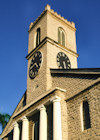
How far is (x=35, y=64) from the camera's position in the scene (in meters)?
25.5

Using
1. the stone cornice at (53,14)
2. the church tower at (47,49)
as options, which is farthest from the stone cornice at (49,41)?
the stone cornice at (53,14)

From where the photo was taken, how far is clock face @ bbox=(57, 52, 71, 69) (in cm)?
2481

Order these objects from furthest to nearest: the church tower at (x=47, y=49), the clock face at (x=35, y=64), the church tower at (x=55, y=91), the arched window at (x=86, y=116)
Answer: the clock face at (x=35, y=64)
the church tower at (x=47, y=49)
the church tower at (x=55, y=91)
the arched window at (x=86, y=116)

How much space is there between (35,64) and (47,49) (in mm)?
2381

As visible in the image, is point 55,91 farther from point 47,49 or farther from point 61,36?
point 61,36

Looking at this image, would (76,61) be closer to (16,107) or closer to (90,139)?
(16,107)

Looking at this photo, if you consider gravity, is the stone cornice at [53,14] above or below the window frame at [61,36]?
→ above

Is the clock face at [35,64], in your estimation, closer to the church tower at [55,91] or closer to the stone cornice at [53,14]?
the church tower at [55,91]

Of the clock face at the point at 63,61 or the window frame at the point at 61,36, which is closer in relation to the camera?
the clock face at the point at 63,61

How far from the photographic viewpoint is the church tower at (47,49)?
23391 mm

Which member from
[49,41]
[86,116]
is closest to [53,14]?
[49,41]

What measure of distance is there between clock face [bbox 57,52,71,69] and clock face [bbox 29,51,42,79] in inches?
82.7

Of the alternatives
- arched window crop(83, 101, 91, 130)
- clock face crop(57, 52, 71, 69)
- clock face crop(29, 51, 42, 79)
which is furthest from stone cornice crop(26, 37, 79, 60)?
arched window crop(83, 101, 91, 130)

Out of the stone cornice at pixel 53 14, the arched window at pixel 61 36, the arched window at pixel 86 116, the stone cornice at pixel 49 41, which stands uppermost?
the stone cornice at pixel 53 14
